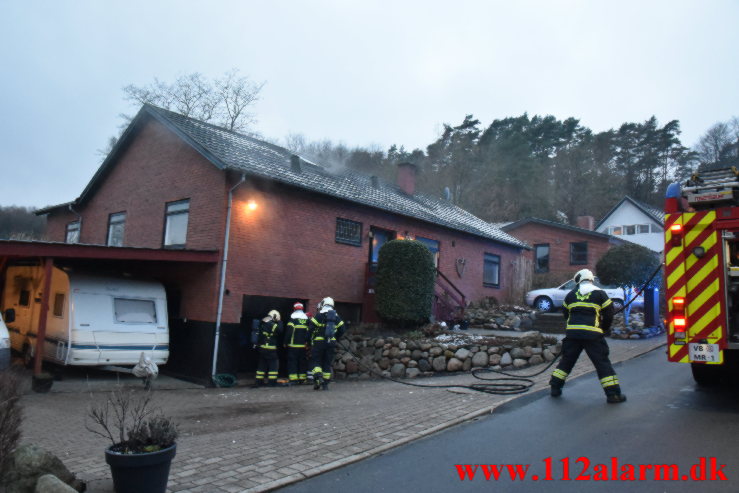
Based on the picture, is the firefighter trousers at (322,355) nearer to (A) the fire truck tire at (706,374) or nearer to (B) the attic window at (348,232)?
(B) the attic window at (348,232)

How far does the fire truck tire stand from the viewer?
8.00 m

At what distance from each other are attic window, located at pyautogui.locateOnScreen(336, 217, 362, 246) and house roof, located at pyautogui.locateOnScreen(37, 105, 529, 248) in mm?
720

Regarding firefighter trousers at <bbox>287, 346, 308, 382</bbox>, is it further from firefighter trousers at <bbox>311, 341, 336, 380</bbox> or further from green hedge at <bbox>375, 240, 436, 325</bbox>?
green hedge at <bbox>375, 240, 436, 325</bbox>

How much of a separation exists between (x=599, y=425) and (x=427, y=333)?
7639 mm

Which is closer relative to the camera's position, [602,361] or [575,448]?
[575,448]

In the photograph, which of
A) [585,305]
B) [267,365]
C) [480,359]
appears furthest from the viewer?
[267,365]

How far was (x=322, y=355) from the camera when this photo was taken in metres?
11.6

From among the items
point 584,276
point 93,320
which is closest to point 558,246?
point 584,276

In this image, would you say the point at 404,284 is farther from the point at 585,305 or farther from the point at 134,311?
the point at 585,305

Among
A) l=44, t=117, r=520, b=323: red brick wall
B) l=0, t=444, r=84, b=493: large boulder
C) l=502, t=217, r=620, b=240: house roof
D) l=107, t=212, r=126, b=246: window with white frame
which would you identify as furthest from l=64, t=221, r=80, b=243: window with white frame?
l=502, t=217, r=620, b=240: house roof

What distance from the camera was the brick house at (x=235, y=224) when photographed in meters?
12.9

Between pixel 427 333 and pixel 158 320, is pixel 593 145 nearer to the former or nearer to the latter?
pixel 427 333

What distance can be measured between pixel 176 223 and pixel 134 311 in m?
3.41

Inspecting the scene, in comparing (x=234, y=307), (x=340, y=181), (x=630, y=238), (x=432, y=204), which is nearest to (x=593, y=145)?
(x=630, y=238)
